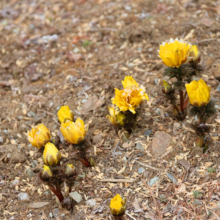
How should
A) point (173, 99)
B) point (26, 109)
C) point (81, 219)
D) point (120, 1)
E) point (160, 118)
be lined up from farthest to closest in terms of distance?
point (120, 1) < point (26, 109) < point (160, 118) < point (173, 99) < point (81, 219)

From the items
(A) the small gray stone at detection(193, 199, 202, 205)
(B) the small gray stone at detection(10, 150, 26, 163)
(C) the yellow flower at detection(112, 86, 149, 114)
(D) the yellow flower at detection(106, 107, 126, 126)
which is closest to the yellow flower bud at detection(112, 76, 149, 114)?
(C) the yellow flower at detection(112, 86, 149, 114)

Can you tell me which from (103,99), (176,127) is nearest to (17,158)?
(103,99)

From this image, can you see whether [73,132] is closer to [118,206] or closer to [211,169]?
[118,206]

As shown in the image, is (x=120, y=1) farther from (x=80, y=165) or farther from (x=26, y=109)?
(x=80, y=165)

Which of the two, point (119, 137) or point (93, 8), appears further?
point (93, 8)

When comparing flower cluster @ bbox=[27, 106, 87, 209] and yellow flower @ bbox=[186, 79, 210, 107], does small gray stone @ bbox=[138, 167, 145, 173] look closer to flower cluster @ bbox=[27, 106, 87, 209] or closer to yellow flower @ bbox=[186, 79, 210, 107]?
flower cluster @ bbox=[27, 106, 87, 209]

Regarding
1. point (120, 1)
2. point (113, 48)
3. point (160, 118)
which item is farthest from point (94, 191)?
point (120, 1)
